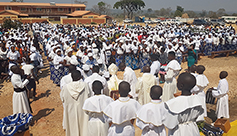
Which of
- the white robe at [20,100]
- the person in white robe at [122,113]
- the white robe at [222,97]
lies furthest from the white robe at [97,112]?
the white robe at [222,97]

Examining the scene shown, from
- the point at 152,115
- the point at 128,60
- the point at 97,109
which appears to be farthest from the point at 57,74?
the point at 152,115

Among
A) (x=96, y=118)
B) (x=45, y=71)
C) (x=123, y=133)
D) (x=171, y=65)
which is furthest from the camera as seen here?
(x=45, y=71)

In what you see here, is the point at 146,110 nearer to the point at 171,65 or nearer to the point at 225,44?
the point at 171,65

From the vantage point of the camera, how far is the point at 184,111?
263 cm

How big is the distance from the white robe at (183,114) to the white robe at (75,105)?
2146 millimetres

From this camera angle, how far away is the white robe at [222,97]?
17.2 ft

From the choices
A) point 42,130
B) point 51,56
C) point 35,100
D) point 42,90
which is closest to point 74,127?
point 42,130

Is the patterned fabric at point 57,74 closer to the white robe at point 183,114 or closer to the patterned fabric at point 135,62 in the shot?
the patterned fabric at point 135,62

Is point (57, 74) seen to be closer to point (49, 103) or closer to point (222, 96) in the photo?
point (49, 103)

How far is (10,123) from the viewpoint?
13.6 feet

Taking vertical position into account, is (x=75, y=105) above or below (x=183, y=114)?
below

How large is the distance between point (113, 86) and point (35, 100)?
3.94m

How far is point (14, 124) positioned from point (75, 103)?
1290mm

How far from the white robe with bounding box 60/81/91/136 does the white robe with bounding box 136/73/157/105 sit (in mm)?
1379
